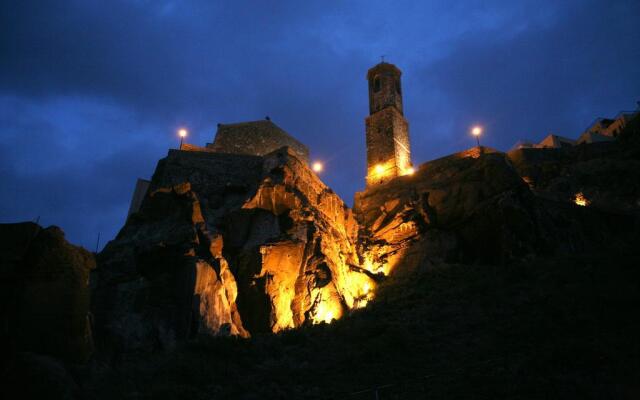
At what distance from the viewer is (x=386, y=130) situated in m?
42.1

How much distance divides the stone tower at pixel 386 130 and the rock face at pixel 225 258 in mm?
13063

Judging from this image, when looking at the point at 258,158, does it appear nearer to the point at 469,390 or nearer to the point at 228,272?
the point at 228,272

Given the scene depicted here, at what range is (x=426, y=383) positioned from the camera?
934cm

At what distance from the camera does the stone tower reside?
133 feet

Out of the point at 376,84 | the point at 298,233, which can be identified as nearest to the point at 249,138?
the point at 298,233

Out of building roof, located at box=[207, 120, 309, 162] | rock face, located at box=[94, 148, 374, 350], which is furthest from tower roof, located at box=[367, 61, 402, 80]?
rock face, located at box=[94, 148, 374, 350]

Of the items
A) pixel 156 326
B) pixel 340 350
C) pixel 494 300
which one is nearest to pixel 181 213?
pixel 156 326

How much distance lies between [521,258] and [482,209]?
13.7 ft

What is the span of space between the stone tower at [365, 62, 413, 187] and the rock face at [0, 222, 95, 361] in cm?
3199

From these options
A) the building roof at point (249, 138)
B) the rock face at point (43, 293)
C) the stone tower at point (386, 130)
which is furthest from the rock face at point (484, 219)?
the rock face at point (43, 293)

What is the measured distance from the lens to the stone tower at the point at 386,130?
40594 mm

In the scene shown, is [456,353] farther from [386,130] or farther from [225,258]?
[386,130]

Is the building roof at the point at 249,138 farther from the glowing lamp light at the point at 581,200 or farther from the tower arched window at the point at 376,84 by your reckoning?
the glowing lamp light at the point at 581,200

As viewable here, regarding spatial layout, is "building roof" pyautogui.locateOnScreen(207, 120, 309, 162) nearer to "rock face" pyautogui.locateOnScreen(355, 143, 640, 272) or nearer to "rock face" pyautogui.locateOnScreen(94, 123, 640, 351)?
"rock face" pyautogui.locateOnScreen(94, 123, 640, 351)
